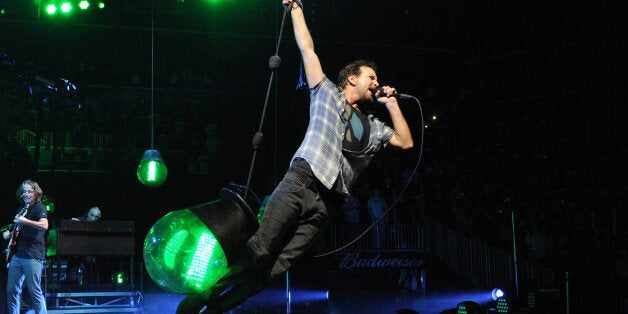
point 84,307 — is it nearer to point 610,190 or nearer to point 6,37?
point 610,190

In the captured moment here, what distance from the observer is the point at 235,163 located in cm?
1431

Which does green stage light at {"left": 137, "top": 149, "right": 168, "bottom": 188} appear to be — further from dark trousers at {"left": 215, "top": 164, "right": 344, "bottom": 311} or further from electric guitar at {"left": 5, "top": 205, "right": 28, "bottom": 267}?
dark trousers at {"left": 215, "top": 164, "right": 344, "bottom": 311}

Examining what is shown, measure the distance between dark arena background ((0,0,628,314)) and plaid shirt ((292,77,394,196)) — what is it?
407 centimetres

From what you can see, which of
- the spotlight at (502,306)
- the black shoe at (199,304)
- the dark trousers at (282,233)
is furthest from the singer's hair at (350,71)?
the spotlight at (502,306)

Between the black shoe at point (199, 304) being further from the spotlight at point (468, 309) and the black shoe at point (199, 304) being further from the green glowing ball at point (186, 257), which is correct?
the spotlight at point (468, 309)

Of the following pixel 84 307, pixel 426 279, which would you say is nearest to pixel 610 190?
pixel 426 279

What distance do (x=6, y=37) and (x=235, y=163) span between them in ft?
22.3

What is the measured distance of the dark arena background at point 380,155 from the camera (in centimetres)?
1010

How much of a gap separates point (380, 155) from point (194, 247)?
1259 cm

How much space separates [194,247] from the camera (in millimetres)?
3332

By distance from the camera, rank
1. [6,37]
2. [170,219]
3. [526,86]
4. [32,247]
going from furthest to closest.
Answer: [526,86]
[6,37]
[32,247]
[170,219]

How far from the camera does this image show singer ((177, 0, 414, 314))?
11.3 ft

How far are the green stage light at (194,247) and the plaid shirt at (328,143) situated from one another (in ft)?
1.67

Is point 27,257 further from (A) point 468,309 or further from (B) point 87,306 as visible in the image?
(A) point 468,309
